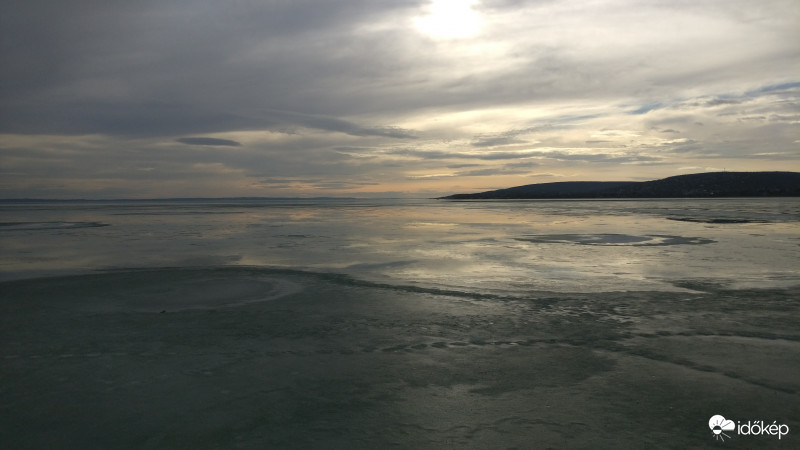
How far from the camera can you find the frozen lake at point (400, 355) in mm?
4387

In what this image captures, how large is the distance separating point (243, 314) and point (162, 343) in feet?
5.52

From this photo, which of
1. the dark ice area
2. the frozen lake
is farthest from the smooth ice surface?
the dark ice area

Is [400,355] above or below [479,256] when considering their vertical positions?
below

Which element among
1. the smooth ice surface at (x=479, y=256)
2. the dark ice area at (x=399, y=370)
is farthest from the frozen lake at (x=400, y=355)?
the smooth ice surface at (x=479, y=256)

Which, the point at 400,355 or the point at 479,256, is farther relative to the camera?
the point at 479,256

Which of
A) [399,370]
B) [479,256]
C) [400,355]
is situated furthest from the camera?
[479,256]

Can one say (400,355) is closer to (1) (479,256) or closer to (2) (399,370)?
(2) (399,370)

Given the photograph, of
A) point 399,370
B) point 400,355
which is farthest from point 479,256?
point 399,370

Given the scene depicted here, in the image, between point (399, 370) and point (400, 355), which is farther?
point (400, 355)

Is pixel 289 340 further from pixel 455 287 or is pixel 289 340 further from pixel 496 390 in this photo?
pixel 455 287

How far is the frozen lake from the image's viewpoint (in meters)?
4.39

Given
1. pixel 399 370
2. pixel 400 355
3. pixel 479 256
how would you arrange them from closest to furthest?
pixel 399 370 → pixel 400 355 → pixel 479 256

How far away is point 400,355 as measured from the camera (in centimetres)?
622

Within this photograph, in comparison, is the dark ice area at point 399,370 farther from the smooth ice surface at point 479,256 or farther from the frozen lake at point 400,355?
the smooth ice surface at point 479,256
